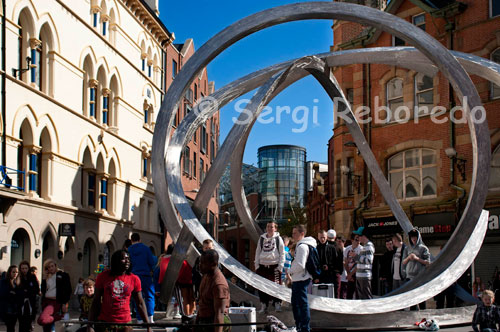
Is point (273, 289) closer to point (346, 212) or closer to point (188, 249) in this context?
point (188, 249)

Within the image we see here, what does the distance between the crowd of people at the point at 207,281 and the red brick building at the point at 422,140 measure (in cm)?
853

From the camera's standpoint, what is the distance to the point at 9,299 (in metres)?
12.9

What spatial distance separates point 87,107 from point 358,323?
2148 cm

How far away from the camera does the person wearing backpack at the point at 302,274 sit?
33.3ft

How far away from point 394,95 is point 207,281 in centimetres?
2302

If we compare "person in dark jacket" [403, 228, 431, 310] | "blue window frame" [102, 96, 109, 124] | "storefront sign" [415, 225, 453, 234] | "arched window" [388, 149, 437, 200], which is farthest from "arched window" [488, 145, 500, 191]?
"blue window frame" [102, 96, 109, 124]

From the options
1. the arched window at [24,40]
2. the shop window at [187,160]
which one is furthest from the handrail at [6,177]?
the shop window at [187,160]

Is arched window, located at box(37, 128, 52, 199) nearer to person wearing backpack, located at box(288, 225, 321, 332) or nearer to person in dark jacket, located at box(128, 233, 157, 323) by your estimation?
person in dark jacket, located at box(128, 233, 157, 323)

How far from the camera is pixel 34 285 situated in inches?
519

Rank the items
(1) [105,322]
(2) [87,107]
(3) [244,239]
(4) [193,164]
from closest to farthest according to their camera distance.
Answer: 1. (1) [105,322]
2. (2) [87,107]
3. (4) [193,164]
4. (3) [244,239]

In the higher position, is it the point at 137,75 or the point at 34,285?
the point at 137,75

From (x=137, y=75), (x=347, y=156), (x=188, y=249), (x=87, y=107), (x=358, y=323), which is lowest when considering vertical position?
(x=358, y=323)

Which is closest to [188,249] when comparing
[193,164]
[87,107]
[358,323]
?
[358,323]

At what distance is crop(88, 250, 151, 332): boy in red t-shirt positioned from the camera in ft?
24.9
